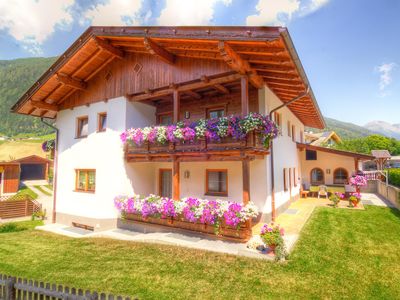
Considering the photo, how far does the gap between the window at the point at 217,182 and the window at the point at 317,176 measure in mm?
15377

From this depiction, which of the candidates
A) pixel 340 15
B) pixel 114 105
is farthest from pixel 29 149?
pixel 340 15

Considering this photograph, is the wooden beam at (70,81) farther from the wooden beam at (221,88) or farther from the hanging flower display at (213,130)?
the wooden beam at (221,88)

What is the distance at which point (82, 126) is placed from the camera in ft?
44.9

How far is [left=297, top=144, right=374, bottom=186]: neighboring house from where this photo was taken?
21453 millimetres

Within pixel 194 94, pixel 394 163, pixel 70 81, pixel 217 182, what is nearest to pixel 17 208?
pixel 70 81

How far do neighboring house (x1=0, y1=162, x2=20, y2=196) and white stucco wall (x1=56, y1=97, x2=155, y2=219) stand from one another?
19997 millimetres

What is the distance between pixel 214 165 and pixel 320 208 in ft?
25.4

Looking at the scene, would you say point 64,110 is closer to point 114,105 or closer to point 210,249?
point 114,105

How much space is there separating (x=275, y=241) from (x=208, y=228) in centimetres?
273

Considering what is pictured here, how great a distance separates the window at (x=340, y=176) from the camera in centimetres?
2159

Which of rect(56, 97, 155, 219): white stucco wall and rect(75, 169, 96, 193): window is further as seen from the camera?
rect(75, 169, 96, 193): window

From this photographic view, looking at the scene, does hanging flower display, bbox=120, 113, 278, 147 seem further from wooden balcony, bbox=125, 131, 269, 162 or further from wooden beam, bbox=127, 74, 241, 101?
wooden beam, bbox=127, 74, 241, 101

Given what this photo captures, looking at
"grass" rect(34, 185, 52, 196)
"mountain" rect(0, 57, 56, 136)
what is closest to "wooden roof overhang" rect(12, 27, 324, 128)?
"grass" rect(34, 185, 52, 196)

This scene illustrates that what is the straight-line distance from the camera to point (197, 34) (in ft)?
26.8
